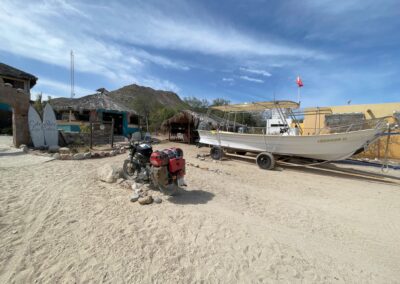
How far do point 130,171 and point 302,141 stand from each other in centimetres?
627


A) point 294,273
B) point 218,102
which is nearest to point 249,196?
point 294,273

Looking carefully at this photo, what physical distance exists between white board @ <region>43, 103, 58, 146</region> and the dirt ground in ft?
19.1

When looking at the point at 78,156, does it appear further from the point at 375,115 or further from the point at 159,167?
the point at 375,115

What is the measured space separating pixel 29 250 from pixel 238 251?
8.34ft

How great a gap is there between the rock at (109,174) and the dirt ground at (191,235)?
11.4 inches

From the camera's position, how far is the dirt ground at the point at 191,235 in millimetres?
2377

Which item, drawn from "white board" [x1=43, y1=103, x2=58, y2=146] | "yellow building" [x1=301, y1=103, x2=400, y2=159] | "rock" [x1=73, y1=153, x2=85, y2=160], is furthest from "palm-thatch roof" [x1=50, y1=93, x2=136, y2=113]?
"yellow building" [x1=301, y1=103, x2=400, y2=159]

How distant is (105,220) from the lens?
3389 mm

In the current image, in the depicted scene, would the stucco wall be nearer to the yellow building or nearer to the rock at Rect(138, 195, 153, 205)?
the rock at Rect(138, 195, 153, 205)

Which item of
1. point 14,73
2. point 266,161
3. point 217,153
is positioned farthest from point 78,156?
point 14,73

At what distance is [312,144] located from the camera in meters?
7.96

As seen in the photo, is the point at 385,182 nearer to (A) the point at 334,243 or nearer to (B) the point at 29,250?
(A) the point at 334,243

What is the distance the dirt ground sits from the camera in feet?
7.80

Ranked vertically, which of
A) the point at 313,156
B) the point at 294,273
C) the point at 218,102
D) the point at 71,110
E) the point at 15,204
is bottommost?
the point at 294,273
